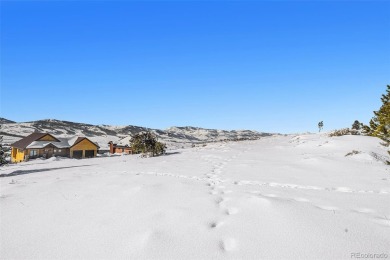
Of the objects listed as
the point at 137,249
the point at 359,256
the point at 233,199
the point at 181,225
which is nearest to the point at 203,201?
the point at 233,199

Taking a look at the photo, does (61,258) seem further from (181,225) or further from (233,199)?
(233,199)

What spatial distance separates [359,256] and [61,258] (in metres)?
4.33

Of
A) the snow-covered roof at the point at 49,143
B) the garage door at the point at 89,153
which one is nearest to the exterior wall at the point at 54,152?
the snow-covered roof at the point at 49,143

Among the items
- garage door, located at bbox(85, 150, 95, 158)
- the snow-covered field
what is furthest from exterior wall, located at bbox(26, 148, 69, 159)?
the snow-covered field

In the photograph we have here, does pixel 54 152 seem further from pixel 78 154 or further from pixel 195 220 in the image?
pixel 195 220

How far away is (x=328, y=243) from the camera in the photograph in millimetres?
4137

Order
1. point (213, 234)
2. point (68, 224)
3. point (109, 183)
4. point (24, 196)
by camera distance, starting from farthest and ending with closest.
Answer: point (109, 183) < point (24, 196) < point (68, 224) < point (213, 234)

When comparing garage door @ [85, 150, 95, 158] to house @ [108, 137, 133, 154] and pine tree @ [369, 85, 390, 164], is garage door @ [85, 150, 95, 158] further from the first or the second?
pine tree @ [369, 85, 390, 164]

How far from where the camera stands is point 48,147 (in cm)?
5634

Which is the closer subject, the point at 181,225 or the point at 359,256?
the point at 359,256

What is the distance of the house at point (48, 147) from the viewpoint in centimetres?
5428

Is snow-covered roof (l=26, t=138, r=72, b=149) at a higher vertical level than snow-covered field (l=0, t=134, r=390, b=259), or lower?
higher

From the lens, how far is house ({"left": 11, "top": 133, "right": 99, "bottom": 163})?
54.3 m

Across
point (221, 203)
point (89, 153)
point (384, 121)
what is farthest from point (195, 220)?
point (89, 153)
